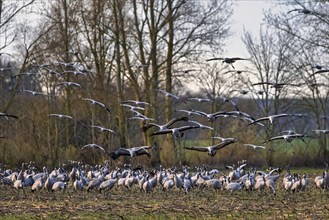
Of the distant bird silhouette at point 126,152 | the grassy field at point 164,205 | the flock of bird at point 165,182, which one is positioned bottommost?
the grassy field at point 164,205

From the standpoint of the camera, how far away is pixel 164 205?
18359 millimetres

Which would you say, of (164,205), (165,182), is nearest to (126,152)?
(165,182)

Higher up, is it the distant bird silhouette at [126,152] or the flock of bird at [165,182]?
the distant bird silhouette at [126,152]

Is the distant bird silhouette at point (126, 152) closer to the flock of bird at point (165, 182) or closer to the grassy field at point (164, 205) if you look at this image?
the flock of bird at point (165, 182)

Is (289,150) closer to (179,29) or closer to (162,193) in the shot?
(179,29)

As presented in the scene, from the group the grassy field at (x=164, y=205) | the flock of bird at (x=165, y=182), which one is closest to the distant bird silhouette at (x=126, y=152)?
the flock of bird at (x=165, y=182)

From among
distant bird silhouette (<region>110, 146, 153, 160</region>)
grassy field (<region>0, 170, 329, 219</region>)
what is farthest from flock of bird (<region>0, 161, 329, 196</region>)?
distant bird silhouette (<region>110, 146, 153, 160</region>)

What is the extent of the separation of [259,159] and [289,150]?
139 inches

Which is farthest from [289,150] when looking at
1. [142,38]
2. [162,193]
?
[162,193]

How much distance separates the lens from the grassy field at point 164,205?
52.7ft

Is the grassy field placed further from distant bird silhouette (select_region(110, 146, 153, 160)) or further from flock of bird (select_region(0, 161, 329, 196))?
distant bird silhouette (select_region(110, 146, 153, 160))

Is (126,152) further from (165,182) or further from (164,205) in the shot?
(164,205)

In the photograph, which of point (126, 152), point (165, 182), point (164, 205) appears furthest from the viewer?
point (165, 182)

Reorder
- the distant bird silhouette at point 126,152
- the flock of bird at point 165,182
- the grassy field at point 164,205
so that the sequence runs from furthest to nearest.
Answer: the flock of bird at point 165,182 < the distant bird silhouette at point 126,152 < the grassy field at point 164,205
